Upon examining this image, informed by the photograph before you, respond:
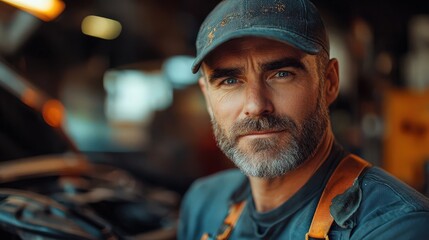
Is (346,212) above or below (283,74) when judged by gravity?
below

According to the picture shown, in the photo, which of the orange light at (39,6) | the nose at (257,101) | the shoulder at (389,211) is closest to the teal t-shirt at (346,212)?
the shoulder at (389,211)

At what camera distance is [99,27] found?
19.5 feet

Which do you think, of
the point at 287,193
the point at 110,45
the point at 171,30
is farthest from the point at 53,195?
the point at 171,30

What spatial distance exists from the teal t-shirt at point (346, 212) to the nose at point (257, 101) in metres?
0.35

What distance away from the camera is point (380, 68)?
17.3 feet

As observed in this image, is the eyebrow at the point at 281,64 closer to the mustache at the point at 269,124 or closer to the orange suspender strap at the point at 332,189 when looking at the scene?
the mustache at the point at 269,124

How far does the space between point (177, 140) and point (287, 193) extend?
6.43 m

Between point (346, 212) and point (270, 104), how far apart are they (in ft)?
1.39

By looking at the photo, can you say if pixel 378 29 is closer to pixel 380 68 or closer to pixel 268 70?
pixel 380 68

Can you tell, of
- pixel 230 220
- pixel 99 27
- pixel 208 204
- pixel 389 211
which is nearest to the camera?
pixel 389 211

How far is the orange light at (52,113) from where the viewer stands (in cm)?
344

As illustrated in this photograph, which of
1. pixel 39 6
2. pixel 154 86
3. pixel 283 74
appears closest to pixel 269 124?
pixel 283 74

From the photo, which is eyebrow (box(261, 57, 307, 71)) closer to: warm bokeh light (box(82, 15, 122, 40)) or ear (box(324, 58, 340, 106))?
ear (box(324, 58, 340, 106))

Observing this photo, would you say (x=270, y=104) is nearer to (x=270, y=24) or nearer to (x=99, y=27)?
(x=270, y=24)
